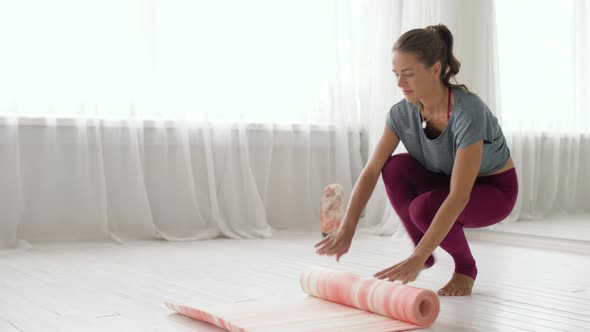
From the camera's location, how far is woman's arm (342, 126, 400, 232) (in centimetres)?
214

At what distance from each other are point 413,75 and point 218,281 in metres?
0.94

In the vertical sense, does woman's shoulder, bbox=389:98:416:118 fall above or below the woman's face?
below

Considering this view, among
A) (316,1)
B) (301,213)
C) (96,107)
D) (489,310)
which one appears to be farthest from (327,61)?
(489,310)

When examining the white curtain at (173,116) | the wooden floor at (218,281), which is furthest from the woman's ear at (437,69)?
A: the white curtain at (173,116)

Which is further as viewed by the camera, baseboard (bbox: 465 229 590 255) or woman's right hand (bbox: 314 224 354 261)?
baseboard (bbox: 465 229 590 255)

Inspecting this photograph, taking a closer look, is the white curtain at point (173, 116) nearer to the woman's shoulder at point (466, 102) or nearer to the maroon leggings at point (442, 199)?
the maroon leggings at point (442, 199)

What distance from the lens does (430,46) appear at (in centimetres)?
216

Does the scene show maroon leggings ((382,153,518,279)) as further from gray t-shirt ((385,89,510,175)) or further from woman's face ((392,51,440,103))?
woman's face ((392,51,440,103))

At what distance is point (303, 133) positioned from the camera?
4.23 m

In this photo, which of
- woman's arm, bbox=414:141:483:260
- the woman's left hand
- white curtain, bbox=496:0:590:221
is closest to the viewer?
the woman's left hand

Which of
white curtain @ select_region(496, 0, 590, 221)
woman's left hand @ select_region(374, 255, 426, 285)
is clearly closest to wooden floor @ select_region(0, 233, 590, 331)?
woman's left hand @ select_region(374, 255, 426, 285)

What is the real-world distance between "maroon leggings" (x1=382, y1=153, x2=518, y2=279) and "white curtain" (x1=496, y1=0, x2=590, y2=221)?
1.13 metres

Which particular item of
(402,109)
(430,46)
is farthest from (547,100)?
(430,46)

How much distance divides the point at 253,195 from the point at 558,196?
4.82 ft
